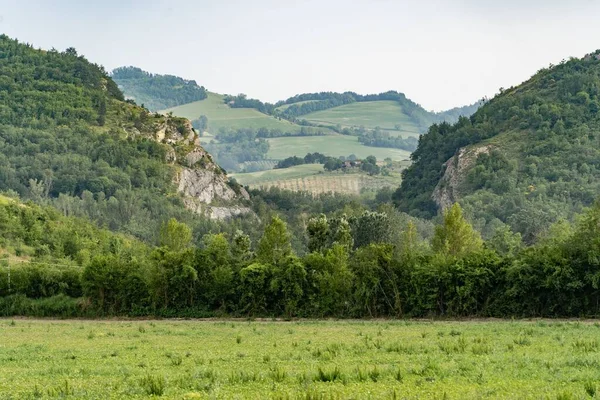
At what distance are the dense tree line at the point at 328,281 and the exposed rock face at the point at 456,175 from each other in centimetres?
10974

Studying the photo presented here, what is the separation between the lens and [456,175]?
191 m

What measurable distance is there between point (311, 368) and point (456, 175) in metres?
175

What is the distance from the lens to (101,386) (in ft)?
64.3

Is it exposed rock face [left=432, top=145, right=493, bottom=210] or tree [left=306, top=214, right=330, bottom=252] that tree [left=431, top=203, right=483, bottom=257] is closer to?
tree [left=306, top=214, right=330, bottom=252]

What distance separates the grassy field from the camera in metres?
17.5

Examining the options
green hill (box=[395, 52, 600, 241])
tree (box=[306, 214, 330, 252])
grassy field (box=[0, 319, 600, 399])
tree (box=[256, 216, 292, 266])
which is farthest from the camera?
green hill (box=[395, 52, 600, 241])

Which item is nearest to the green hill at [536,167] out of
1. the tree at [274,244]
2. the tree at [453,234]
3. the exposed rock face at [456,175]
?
the exposed rock face at [456,175]

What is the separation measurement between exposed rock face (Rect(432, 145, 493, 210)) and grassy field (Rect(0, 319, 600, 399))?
153 meters

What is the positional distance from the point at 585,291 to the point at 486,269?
24.7 ft

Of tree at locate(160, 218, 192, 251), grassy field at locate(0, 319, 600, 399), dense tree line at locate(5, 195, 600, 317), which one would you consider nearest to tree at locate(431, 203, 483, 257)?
dense tree line at locate(5, 195, 600, 317)

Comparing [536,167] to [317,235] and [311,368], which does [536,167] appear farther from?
[311,368]

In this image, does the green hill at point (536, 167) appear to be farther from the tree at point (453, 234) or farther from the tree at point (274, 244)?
the tree at point (274, 244)

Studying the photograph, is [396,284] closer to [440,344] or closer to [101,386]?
[440,344]

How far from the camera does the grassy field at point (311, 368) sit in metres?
17.5
